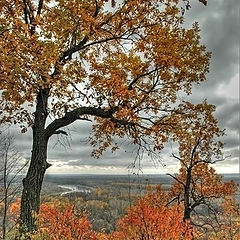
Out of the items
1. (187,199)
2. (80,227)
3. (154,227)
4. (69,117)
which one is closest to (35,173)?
(69,117)

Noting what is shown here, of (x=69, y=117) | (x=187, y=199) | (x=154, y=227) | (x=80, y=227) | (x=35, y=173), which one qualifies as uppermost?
(x=69, y=117)

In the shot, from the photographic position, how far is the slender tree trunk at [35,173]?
9477 mm

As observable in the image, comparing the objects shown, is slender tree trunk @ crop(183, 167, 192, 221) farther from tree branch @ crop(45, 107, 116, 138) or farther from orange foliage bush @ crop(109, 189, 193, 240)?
tree branch @ crop(45, 107, 116, 138)


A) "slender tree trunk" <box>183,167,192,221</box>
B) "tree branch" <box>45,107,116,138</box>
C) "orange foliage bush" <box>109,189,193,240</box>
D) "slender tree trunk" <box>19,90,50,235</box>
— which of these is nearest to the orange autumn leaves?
"orange foliage bush" <box>109,189,193,240</box>

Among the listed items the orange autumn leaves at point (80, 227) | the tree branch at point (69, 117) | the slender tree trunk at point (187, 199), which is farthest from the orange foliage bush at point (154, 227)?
the tree branch at point (69, 117)

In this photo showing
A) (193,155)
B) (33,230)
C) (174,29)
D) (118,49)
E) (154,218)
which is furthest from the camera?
(193,155)

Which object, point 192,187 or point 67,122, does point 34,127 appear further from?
point 192,187

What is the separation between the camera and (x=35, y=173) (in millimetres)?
9828

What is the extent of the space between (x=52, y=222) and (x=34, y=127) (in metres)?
2.93

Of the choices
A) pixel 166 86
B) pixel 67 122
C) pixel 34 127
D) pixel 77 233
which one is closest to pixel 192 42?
pixel 166 86

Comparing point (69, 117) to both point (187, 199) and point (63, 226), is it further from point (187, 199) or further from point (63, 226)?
point (187, 199)

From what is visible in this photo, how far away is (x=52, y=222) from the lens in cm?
1058

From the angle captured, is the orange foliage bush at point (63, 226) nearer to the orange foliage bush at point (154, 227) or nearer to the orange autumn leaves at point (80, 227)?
the orange autumn leaves at point (80, 227)

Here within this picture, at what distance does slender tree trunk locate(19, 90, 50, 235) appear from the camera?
373 inches
